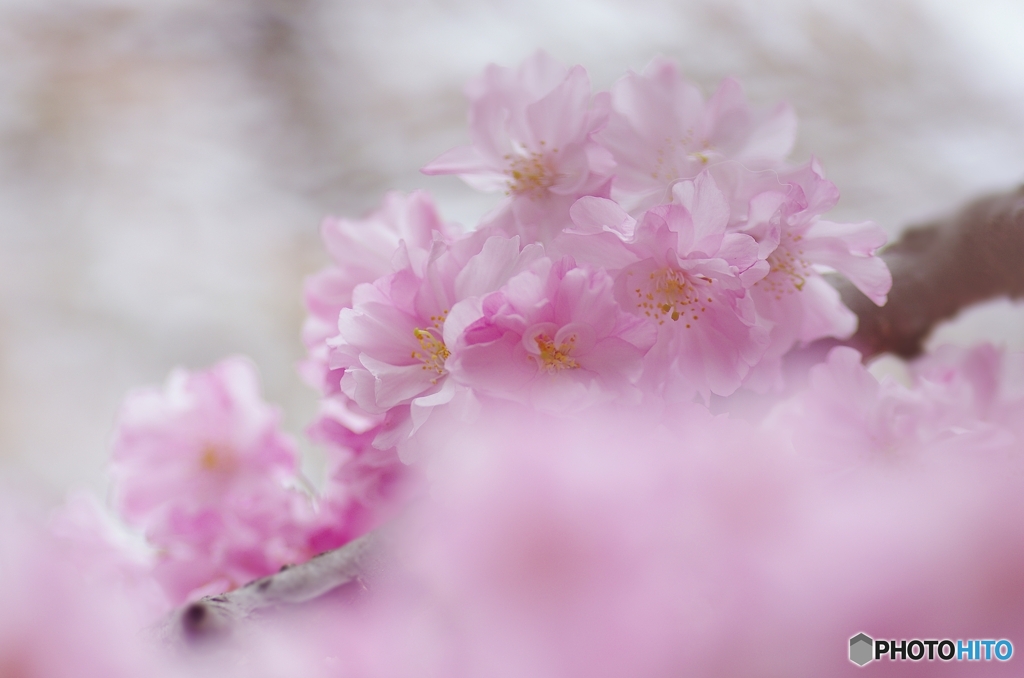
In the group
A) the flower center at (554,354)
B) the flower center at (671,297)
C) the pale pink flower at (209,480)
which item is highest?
the flower center at (671,297)

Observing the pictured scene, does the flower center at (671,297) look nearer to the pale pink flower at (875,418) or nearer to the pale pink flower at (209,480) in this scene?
the pale pink flower at (875,418)

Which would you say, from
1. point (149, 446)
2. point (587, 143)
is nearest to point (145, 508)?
point (149, 446)

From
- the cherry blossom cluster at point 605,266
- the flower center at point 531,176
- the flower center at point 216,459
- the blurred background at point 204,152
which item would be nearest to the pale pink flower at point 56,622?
the cherry blossom cluster at point 605,266

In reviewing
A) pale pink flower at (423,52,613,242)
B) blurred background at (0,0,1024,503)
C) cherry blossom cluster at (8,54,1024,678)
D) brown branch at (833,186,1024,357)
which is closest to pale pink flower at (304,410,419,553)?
cherry blossom cluster at (8,54,1024,678)

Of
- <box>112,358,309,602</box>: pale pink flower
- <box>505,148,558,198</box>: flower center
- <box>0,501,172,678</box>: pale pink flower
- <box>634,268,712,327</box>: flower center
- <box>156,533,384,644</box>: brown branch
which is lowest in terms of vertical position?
<box>112,358,309,602</box>: pale pink flower

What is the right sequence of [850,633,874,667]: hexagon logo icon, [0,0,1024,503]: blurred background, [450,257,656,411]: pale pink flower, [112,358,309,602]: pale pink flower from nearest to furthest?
[850,633,874,667]: hexagon logo icon < [450,257,656,411]: pale pink flower < [112,358,309,602]: pale pink flower < [0,0,1024,503]: blurred background

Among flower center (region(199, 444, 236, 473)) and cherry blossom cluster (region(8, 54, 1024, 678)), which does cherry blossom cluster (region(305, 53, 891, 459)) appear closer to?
cherry blossom cluster (region(8, 54, 1024, 678))

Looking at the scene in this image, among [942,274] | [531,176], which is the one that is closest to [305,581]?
[531,176]

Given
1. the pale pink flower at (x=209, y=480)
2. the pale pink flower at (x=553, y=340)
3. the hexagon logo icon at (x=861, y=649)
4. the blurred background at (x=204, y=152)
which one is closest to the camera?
the hexagon logo icon at (x=861, y=649)

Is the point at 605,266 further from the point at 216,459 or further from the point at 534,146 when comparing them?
the point at 216,459
